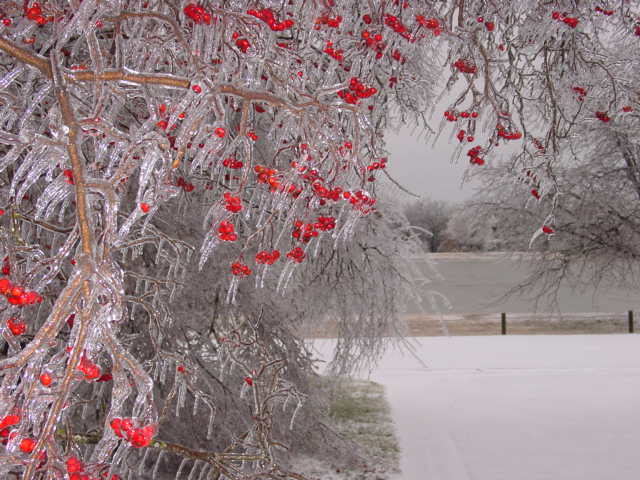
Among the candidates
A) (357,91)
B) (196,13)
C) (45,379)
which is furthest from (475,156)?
(45,379)

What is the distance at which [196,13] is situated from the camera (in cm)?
158

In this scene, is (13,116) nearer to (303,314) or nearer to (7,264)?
(7,264)

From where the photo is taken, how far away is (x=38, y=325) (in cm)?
277

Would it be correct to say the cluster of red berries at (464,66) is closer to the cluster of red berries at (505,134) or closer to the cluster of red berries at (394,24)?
the cluster of red berries at (505,134)

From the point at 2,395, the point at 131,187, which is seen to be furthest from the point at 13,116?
the point at 131,187

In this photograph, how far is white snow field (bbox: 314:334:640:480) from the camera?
6340 millimetres

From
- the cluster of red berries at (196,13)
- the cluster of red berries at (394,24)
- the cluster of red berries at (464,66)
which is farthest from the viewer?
the cluster of red berries at (464,66)

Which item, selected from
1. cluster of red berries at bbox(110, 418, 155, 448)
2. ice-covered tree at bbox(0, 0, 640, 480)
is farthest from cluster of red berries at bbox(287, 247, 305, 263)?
cluster of red berries at bbox(110, 418, 155, 448)

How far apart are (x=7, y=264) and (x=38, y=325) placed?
5.16 ft

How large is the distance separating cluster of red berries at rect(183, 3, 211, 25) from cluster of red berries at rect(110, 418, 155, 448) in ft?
3.57

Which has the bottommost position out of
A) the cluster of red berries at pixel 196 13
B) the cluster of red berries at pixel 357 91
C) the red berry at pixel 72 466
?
the red berry at pixel 72 466

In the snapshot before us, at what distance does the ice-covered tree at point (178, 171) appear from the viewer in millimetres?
947

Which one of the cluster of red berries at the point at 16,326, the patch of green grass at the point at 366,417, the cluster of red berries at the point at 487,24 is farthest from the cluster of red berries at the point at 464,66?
the patch of green grass at the point at 366,417

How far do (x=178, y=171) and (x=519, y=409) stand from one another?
722 centimetres
